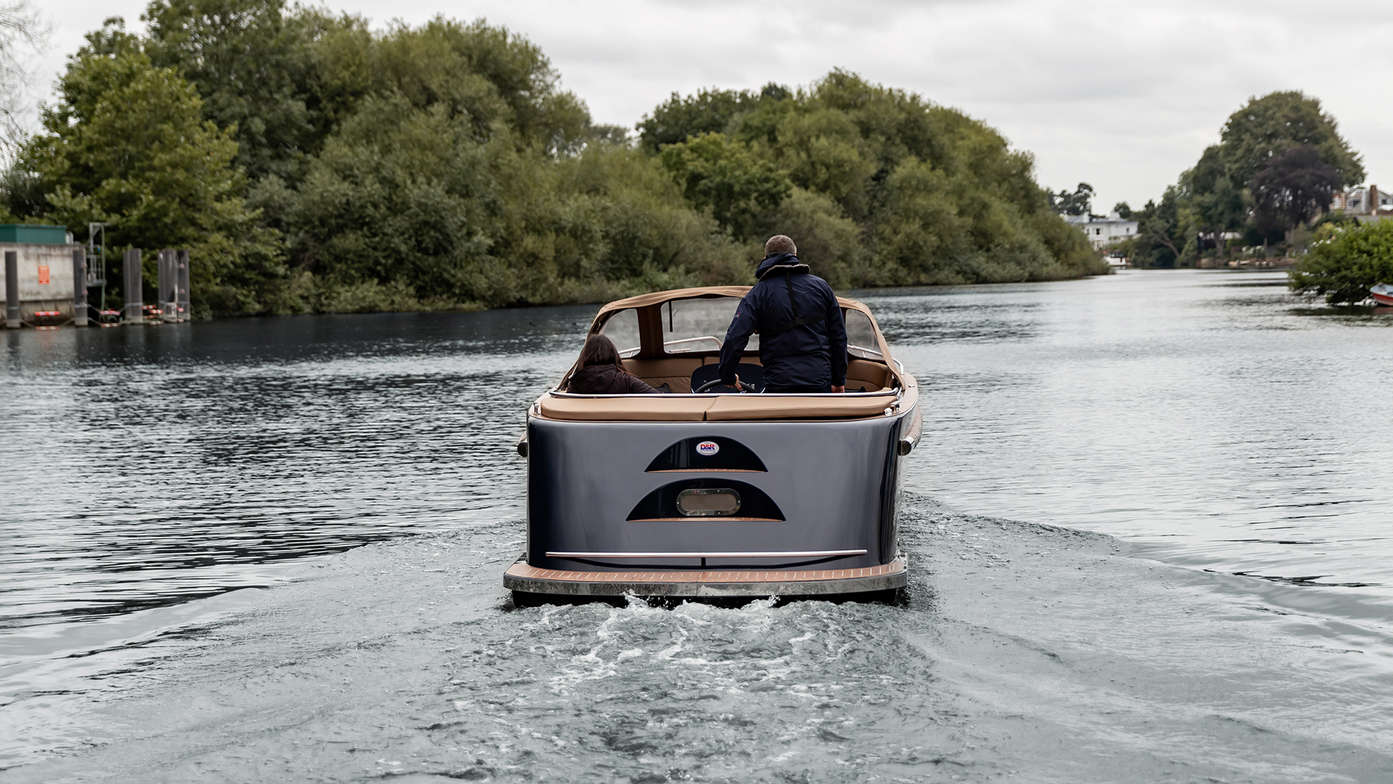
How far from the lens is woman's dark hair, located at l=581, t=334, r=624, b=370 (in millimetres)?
9250

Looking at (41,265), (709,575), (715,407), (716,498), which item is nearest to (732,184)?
(41,265)

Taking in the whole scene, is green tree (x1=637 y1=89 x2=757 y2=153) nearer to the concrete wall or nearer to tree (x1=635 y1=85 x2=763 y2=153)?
tree (x1=635 y1=85 x2=763 y2=153)

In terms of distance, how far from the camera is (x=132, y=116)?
58938mm

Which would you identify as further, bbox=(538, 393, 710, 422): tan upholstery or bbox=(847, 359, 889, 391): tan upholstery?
bbox=(847, 359, 889, 391): tan upholstery

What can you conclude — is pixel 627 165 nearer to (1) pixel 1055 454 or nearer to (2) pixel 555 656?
(1) pixel 1055 454

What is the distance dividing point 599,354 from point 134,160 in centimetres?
5602

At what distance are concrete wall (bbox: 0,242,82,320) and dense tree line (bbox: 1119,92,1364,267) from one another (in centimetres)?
12933

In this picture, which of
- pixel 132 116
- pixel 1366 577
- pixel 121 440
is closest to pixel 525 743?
pixel 1366 577

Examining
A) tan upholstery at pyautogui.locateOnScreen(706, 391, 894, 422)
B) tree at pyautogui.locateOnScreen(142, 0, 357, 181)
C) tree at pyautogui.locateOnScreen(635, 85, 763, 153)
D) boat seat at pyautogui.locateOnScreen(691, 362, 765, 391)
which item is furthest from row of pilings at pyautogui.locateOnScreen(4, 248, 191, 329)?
tree at pyautogui.locateOnScreen(635, 85, 763, 153)

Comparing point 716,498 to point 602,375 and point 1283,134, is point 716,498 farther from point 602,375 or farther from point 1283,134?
point 1283,134

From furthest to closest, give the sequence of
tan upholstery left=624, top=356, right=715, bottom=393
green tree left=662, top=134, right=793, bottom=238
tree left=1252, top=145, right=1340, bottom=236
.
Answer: tree left=1252, top=145, right=1340, bottom=236
green tree left=662, top=134, right=793, bottom=238
tan upholstery left=624, top=356, right=715, bottom=393

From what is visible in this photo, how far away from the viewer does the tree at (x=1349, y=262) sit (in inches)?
2098

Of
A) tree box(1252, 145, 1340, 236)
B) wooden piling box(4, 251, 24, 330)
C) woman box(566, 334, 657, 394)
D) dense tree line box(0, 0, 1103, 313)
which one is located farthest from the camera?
tree box(1252, 145, 1340, 236)

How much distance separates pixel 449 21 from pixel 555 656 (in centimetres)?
7472
